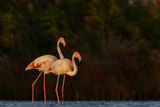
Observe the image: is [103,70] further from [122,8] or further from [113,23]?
[122,8]

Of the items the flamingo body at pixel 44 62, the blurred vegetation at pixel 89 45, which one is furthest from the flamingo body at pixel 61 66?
the blurred vegetation at pixel 89 45

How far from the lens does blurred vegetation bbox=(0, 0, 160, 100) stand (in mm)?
10320

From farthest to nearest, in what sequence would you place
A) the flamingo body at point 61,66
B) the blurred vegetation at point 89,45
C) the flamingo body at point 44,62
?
the blurred vegetation at point 89,45 → the flamingo body at point 44,62 → the flamingo body at point 61,66

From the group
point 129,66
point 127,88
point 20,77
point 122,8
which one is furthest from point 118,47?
point 122,8

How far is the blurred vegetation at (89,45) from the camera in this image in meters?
10.3

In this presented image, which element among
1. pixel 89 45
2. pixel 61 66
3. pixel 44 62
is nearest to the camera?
pixel 61 66

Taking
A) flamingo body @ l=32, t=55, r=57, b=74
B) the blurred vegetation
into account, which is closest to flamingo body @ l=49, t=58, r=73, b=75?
flamingo body @ l=32, t=55, r=57, b=74

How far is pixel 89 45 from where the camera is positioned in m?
13.1

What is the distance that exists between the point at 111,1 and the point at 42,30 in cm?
343

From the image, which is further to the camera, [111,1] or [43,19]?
[111,1]

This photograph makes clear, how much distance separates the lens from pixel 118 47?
12008mm

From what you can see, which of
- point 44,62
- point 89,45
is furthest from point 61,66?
point 89,45

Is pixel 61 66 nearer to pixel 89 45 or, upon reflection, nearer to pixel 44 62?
pixel 44 62

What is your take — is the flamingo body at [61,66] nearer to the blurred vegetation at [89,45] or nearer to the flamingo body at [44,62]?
the flamingo body at [44,62]
